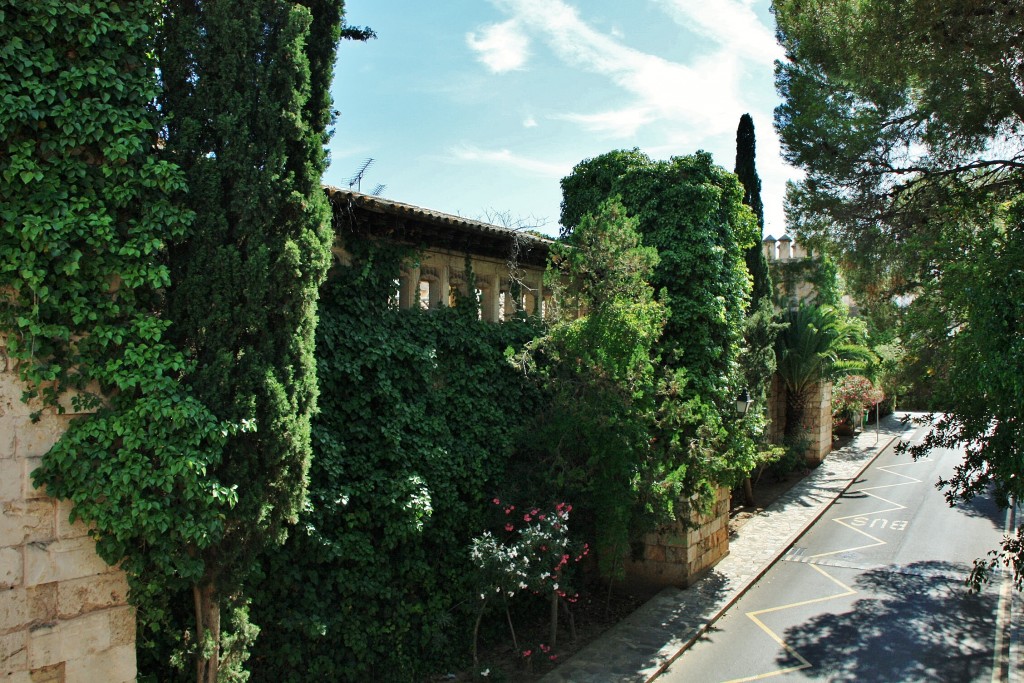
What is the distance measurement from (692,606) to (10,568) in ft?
29.5

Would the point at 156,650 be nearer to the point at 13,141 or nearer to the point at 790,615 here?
the point at 13,141

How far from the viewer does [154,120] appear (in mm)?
5344

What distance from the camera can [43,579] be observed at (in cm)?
491

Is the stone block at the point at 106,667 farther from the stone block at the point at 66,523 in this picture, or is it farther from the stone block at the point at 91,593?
the stone block at the point at 66,523

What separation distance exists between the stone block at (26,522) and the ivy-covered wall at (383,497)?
2.41 meters

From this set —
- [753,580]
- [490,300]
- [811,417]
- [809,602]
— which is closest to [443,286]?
[490,300]

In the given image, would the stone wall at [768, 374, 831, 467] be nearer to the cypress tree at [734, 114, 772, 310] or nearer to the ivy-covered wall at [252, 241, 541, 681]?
the cypress tree at [734, 114, 772, 310]

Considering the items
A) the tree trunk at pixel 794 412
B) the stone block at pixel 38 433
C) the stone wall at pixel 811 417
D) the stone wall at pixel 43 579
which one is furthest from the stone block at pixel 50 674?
the tree trunk at pixel 794 412

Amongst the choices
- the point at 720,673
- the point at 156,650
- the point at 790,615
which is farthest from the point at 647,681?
the point at 156,650

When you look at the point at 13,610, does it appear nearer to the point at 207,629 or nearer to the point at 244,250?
the point at 207,629

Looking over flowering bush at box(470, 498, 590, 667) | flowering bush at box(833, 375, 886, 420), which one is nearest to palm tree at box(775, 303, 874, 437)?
flowering bush at box(833, 375, 886, 420)

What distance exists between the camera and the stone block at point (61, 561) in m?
4.88

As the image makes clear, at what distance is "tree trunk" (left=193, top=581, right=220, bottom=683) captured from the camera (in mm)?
5707

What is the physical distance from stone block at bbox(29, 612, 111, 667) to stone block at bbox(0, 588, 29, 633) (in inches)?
4.5
